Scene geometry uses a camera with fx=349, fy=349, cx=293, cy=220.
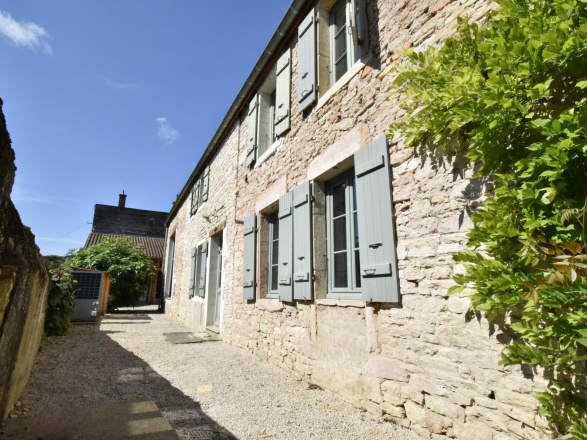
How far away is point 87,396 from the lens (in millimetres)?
3273

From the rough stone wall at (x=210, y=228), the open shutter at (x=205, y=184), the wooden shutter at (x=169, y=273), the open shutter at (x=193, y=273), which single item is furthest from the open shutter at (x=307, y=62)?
the wooden shutter at (x=169, y=273)

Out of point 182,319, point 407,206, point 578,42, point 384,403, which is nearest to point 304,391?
point 384,403

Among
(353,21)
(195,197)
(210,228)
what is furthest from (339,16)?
(195,197)

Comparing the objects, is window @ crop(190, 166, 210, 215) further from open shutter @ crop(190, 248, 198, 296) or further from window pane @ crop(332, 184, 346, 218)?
window pane @ crop(332, 184, 346, 218)

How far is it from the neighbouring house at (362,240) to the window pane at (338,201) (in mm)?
19

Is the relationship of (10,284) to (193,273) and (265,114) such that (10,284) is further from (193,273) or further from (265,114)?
(193,273)

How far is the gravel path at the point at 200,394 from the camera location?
260 cm

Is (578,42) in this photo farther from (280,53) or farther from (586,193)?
(280,53)

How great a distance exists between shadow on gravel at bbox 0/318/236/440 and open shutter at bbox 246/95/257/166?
144 inches

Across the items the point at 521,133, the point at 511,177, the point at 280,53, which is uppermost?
the point at 280,53

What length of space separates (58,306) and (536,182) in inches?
298

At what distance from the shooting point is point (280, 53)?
570 centimetres

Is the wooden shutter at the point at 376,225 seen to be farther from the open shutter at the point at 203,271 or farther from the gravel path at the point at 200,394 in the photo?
the open shutter at the point at 203,271

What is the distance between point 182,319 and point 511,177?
1038cm
